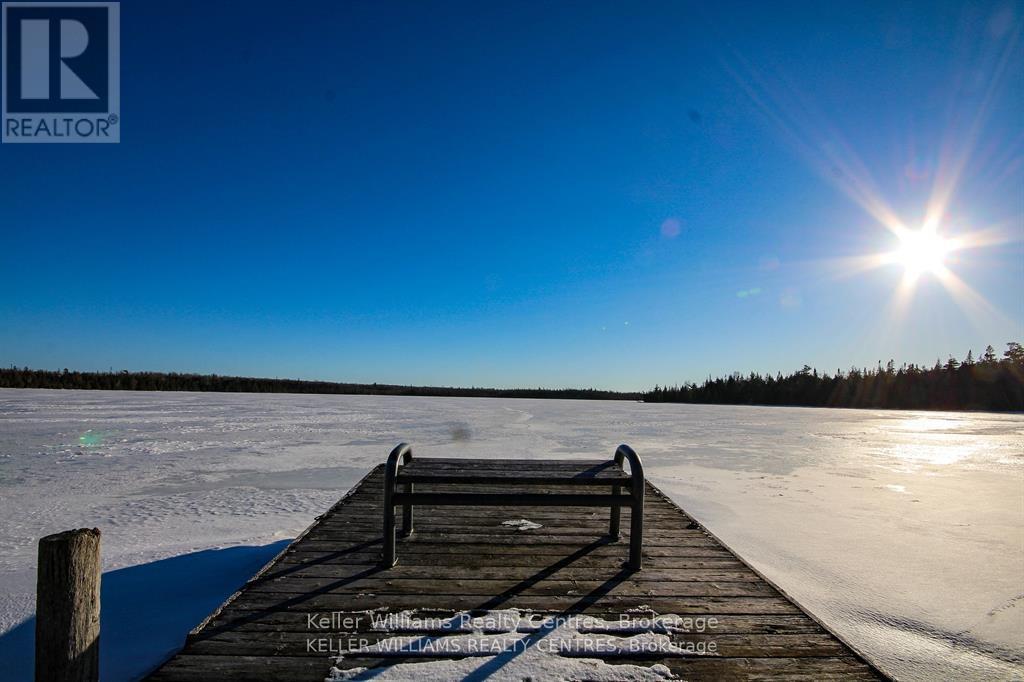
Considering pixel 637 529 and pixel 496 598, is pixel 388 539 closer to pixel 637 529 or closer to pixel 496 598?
pixel 496 598

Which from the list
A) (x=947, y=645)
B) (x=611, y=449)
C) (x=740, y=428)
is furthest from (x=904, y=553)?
(x=740, y=428)

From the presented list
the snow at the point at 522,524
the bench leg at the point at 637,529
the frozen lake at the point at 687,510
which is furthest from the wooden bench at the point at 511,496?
the frozen lake at the point at 687,510

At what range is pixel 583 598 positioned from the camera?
3201 mm

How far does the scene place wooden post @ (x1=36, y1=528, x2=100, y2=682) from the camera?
6.97 ft

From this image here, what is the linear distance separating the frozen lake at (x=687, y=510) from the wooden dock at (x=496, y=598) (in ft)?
3.10

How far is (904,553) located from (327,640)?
262 inches

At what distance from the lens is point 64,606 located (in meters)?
2.15

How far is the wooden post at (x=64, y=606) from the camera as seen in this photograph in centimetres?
212

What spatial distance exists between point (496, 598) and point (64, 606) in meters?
2.17

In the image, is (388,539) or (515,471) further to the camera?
(515,471)

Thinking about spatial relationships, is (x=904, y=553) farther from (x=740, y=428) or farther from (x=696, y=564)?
(x=740, y=428)

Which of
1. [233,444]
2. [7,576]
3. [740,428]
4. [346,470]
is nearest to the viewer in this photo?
[7,576]

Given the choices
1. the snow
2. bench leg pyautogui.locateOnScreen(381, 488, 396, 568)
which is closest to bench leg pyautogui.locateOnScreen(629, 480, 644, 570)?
the snow

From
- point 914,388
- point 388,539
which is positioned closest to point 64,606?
point 388,539
